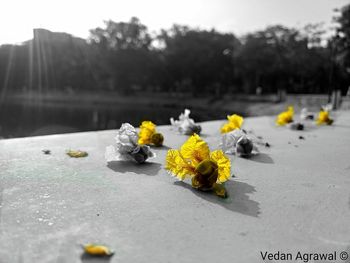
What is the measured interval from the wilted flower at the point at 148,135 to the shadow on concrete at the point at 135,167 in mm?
1316

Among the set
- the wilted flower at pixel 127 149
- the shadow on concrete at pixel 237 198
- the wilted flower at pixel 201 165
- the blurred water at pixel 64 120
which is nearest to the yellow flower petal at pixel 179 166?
the wilted flower at pixel 201 165

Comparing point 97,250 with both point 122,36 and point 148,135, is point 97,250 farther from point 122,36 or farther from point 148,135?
point 122,36

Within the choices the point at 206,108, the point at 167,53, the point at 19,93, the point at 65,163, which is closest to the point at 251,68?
the point at 206,108

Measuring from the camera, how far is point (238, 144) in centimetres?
563

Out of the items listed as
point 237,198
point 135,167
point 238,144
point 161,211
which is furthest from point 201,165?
point 238,144

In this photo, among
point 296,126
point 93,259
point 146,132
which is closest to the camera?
point 93,259

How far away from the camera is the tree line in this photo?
44.0m

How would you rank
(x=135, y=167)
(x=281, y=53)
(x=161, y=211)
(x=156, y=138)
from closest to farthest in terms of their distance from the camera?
(x=161, y=211), (x=135, y=167), (x=156, y=138), (x=281, y=53)

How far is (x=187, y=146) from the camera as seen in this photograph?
148 inches

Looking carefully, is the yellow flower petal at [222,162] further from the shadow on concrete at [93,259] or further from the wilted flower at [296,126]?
the wilted flower at [296,126]

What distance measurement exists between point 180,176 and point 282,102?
3578 centimetres

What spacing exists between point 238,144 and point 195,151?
6.64 feet

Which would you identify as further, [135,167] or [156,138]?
[156,138]

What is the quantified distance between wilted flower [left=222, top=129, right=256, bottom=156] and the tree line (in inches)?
1554
